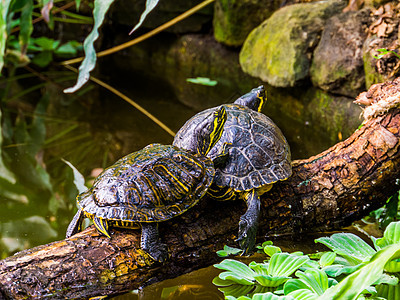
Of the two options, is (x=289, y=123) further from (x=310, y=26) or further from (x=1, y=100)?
(x=1, y=100)

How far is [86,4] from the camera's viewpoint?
6.27 m

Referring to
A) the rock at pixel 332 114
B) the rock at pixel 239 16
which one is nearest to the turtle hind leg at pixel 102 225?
the rock at pixel 332 114

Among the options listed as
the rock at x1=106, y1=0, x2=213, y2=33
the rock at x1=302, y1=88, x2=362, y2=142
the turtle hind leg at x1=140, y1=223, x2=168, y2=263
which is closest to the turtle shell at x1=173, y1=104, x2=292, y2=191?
the turtle hind leg at x1=140, y1=223, x2=168, y2=263

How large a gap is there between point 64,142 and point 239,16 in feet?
8.84

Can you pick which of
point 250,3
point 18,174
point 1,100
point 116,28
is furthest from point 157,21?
point 18,174

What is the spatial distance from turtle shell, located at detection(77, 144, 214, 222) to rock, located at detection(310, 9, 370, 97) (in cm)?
217

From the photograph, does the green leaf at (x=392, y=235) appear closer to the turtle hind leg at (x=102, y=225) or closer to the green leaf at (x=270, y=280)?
the green leaf at (x=270, y=280)

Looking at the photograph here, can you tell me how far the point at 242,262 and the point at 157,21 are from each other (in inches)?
191

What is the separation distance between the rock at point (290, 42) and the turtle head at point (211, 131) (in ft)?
7.37

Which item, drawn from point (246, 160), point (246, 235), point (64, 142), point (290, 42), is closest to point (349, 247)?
point (246, 235)

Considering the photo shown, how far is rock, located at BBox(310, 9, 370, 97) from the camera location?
3.56 m

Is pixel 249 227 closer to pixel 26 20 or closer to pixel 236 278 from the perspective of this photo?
pixel 236 278

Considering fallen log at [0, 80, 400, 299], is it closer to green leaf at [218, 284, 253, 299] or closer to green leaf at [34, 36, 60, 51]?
green leaf at [218, 284, 253, 299]

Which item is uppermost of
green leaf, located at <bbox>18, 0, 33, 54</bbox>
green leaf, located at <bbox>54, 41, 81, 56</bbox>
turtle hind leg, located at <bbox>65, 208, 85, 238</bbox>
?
green leaf, located at <bbox>18, 0, 33, 54</bbox>
